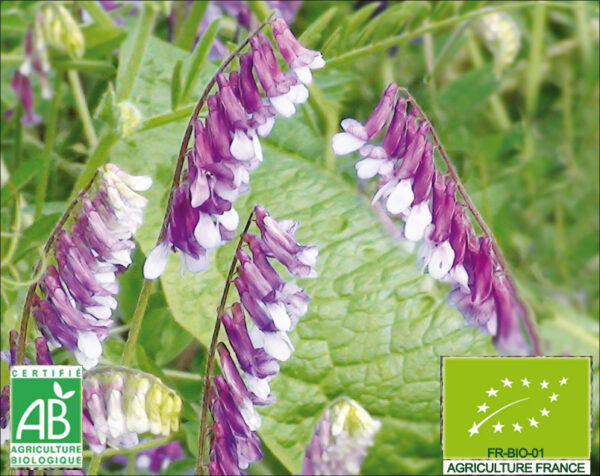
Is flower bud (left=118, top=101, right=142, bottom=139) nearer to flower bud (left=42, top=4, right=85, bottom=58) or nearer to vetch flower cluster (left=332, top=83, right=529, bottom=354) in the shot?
flower bud (left=42, top=4, right=85, bottom=58)

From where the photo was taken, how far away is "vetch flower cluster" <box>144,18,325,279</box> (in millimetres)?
888

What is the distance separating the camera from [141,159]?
1375 mm

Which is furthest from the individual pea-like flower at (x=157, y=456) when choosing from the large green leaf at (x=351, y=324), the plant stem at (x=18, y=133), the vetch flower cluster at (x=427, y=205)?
the vetch flower cluster at (x=427, y=205)

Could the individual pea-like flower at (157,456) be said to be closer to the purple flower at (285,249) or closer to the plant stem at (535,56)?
the purple flower at (285,249)

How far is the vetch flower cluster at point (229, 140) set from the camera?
89 cm

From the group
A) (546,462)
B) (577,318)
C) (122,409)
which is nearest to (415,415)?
(546,462)

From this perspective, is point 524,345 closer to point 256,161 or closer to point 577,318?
point 256,161

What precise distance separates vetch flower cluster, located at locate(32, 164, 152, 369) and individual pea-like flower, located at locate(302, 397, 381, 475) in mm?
225

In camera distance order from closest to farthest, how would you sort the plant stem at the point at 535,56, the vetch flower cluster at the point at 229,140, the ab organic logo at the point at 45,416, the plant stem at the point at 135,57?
the vetch flower cluster at the point at 229,140
the ab organic logo at the point at 45,416
the plant stem at the point at 135,57
the plant stem at the point at 535,56

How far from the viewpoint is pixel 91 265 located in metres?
0.96

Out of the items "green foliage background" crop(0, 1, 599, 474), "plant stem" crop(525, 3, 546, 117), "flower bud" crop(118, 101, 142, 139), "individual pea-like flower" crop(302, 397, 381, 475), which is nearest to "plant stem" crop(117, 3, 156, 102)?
"green foliage background" crop(0, 1, 599, 474)

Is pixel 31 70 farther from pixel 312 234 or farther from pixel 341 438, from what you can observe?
pixel 341 438

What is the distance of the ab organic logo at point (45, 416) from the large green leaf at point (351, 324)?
0.27m

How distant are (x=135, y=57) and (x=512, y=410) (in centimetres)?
54
